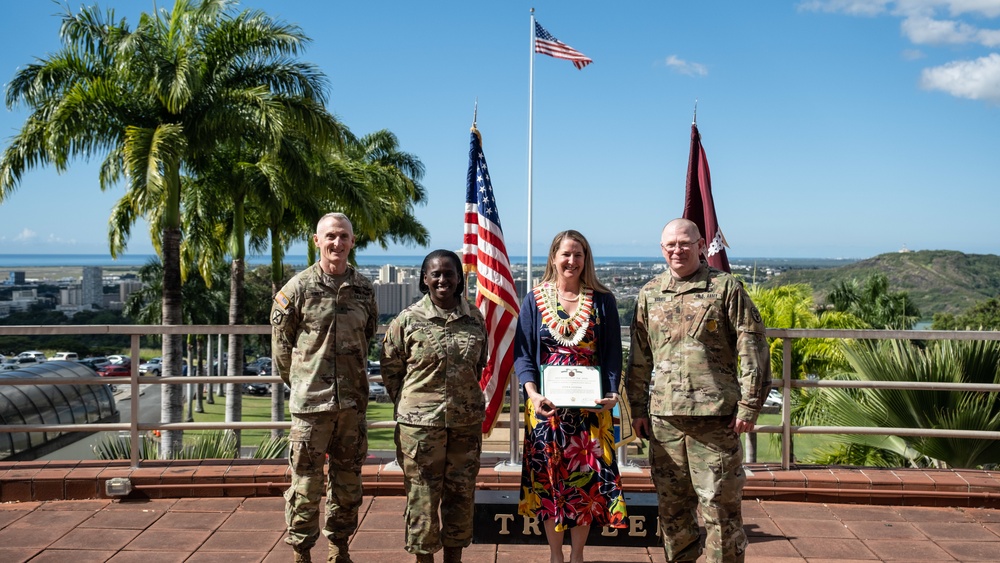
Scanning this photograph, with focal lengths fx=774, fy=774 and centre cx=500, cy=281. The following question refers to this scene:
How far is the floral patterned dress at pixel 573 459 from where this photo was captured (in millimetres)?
3629

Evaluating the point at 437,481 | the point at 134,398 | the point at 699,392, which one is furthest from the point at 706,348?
the point at 134,398

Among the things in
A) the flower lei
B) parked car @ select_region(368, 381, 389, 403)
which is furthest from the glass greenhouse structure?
the flower lei

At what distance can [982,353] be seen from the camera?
218 inches

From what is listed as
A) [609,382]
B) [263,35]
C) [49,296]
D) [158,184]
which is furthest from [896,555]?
[49,296]

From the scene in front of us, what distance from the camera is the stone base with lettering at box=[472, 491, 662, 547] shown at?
13.8ft

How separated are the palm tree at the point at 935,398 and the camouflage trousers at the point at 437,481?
348cm

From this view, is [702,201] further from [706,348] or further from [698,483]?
[698,483]

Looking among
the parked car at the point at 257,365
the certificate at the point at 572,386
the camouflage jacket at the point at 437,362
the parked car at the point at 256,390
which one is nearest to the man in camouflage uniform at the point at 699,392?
the certificate at the point at 572,386

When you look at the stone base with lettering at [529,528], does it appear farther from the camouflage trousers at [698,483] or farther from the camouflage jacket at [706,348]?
the camouflage jacket at [706,348]

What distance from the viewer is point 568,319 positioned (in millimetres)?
3633

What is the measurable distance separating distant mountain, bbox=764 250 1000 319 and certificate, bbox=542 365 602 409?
85.6 m

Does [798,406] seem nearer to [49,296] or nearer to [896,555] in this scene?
[896,555]

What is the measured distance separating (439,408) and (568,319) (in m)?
0.73

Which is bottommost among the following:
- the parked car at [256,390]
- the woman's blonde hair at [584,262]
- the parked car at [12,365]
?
the parked car at [256,390]
